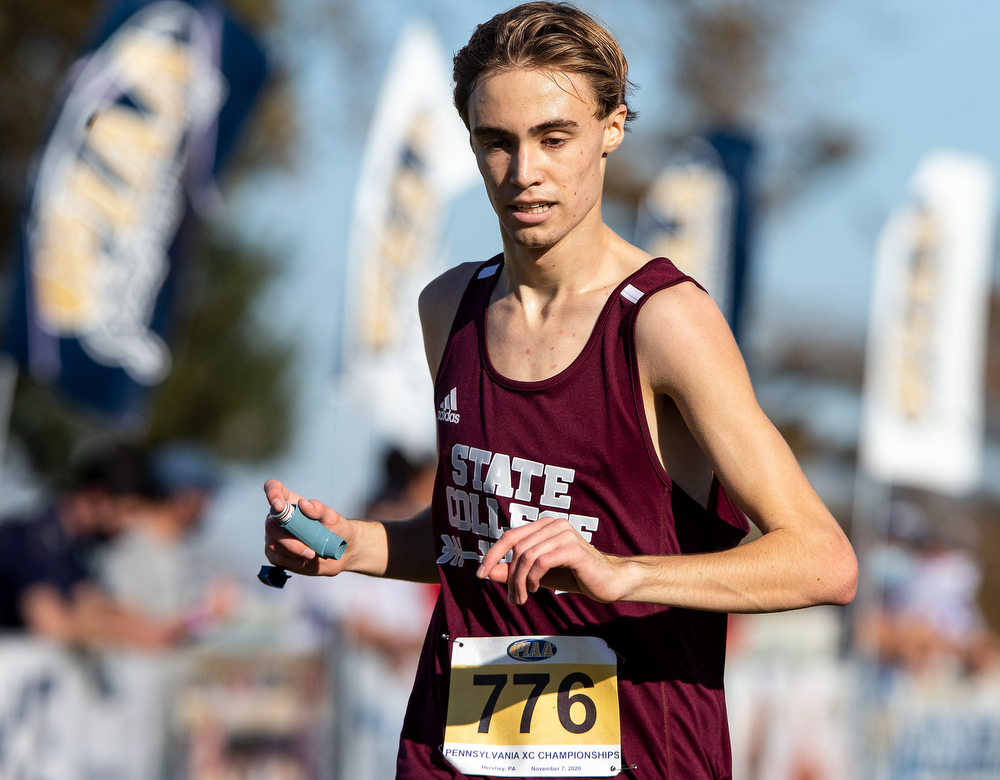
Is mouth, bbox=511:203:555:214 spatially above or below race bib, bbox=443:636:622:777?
above

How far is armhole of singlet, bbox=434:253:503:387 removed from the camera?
2735 millimetres

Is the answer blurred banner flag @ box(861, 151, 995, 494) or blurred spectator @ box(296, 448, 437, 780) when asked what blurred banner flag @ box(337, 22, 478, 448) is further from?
blurred banner flag @ box(861, 151, 995, 494)

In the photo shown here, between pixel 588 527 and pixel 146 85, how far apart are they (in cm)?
615

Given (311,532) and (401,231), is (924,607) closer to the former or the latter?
(401,231)

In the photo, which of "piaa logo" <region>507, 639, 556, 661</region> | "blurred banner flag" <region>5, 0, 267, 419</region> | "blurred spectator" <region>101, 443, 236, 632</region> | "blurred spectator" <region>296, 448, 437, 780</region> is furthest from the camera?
"blurred spectator" <region>296, 448, 437, 780</region>

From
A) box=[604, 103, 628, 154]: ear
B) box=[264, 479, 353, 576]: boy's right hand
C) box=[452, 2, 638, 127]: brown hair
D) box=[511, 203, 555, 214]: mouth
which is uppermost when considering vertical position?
box=[452, 2, 638, 127]: brown hair

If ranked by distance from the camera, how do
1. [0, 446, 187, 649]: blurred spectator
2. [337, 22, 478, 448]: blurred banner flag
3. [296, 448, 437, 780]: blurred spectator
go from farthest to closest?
[337, 22, 478, 448]: blurred banner flag → [296, 448, 437, 780]: blurred spectator → [0, 446, 187, 649]: blurred spectator

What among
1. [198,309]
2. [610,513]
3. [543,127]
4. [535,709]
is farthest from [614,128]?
[198,309]

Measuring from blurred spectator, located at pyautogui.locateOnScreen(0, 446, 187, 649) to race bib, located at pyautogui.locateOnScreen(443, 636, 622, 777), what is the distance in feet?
15.2

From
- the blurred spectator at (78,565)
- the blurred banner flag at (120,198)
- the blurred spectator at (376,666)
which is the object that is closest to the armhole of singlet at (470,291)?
the blurred spectator at (78,565)

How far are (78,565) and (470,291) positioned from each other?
4684 millimetres

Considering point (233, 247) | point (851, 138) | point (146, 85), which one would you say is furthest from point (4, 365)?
point (851, 138)

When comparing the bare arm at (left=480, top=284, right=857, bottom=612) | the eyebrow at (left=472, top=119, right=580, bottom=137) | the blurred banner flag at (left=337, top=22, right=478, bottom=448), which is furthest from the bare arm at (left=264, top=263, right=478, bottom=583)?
the blurred banner flag at (left=337, top=22, right=478, bottom=448)

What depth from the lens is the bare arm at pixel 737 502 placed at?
2.11 metres
